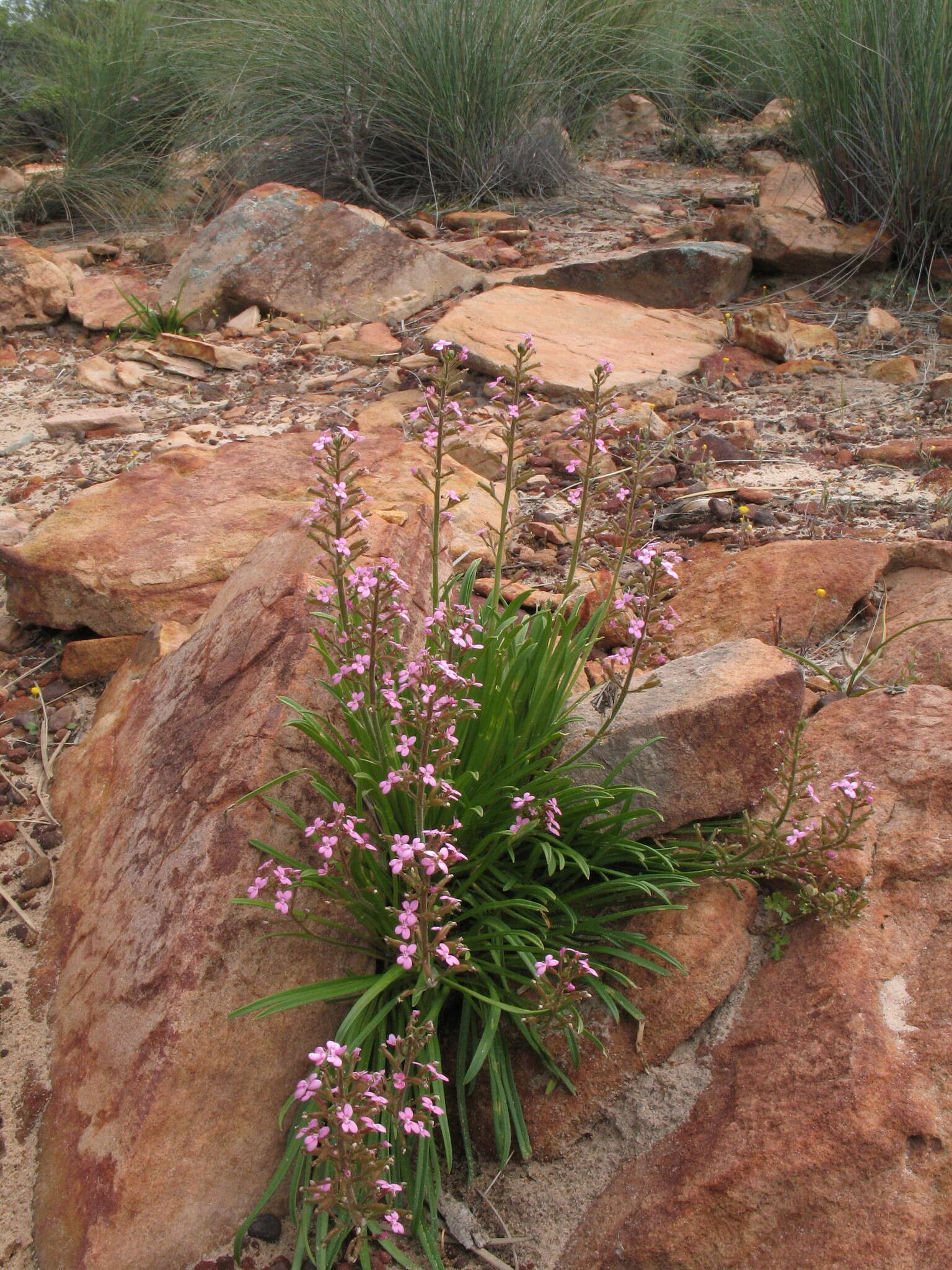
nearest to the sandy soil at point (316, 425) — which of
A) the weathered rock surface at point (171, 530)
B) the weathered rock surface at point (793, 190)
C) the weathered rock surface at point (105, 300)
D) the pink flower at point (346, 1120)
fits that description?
the weathered rock surface at point (105, 300)

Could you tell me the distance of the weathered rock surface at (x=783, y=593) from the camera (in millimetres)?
3297

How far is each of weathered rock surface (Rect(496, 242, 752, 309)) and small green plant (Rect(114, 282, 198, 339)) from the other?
198 centimetres

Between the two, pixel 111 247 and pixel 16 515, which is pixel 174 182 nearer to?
pixel 111 247

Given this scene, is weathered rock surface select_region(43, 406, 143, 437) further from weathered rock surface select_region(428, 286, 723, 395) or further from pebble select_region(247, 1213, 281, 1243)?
pebble select_region(247, 1213, 281, 1243)

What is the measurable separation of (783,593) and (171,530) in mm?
2096

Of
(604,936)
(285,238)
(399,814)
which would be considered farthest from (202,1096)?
A: (285,238)

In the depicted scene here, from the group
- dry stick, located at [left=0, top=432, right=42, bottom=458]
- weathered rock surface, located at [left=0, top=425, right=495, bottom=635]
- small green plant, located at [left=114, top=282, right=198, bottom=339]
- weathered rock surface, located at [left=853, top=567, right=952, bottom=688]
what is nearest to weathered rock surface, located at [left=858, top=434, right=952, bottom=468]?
weathered rock surface, located at [left=853, top=567, right=952, bottom=688]

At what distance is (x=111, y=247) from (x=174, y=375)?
116 inches

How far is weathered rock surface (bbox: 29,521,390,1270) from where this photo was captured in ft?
6.89

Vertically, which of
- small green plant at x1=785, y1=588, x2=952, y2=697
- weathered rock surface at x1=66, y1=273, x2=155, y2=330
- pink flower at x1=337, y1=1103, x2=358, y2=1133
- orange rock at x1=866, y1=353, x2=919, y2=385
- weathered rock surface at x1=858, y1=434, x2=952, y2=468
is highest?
pink flower at x1=337, y1=1103, x2=358, y2=1133

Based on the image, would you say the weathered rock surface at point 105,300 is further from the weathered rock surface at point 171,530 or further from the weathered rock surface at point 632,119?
the weathered rock surface at point 632,119

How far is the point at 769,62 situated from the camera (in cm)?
1092

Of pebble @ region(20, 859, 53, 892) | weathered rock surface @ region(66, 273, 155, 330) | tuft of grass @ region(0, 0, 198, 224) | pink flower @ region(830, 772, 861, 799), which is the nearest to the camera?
pink flower @ region(830, 772, 861, 799)

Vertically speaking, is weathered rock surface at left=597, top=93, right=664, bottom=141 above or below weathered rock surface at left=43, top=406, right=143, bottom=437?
below
